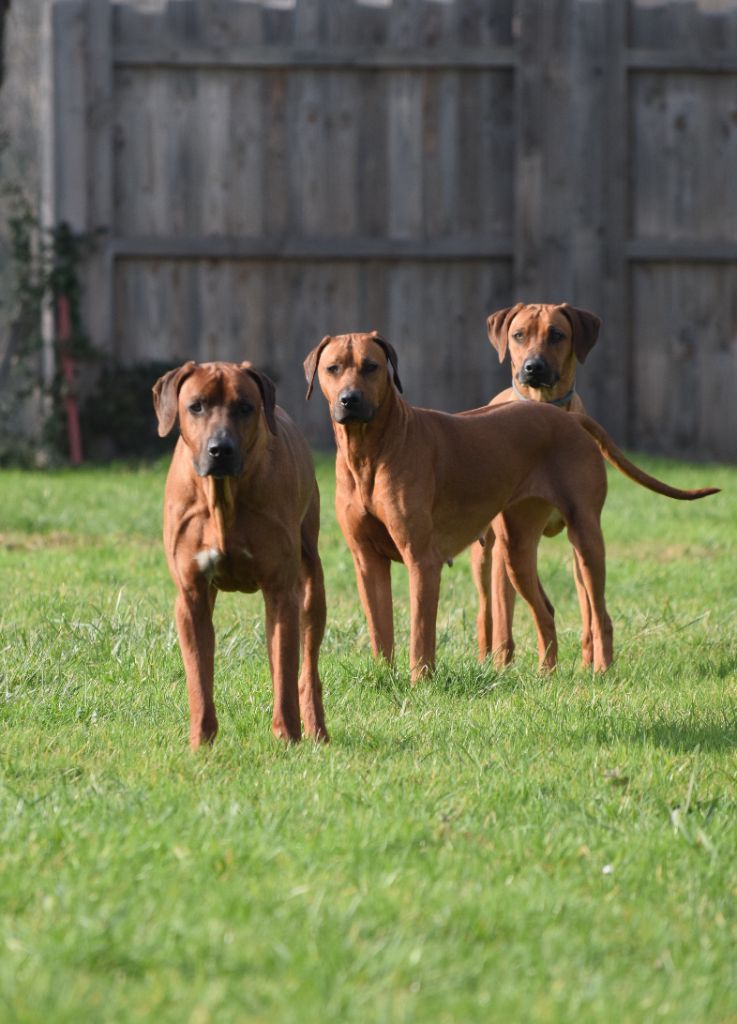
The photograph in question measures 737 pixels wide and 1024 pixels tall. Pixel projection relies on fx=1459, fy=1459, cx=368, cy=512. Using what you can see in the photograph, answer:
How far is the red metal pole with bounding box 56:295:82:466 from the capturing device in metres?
12.7

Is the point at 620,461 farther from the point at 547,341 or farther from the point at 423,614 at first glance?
the point at 423,614

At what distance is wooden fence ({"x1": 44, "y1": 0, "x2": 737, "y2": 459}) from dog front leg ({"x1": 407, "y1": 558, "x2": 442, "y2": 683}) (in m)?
7.46

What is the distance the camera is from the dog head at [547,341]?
21.1ft

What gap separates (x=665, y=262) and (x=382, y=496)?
8384mm

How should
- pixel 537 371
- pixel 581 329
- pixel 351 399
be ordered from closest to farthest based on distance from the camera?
1. pixel 351 399
2. pixel 537 371
3. pixel 581 329

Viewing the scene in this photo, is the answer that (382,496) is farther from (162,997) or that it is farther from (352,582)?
(162,997)

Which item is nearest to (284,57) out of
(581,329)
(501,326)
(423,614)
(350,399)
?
(501,326)

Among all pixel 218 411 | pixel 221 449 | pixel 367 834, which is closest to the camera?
pixel 367 834

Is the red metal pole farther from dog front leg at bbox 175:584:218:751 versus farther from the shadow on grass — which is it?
the shadow on grass

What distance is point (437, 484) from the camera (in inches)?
225

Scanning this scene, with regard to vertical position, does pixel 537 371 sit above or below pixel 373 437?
above

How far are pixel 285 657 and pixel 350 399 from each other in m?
1.18

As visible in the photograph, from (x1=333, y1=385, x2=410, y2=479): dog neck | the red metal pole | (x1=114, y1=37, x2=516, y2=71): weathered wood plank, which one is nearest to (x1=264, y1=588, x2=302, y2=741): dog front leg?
(x1=333, y1=385, x2=410, y2=479): dog neck

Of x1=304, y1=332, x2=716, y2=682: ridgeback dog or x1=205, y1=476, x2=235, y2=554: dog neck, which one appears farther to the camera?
x1=304, y1=332, x2=716, y2=682: ridgeback dog
